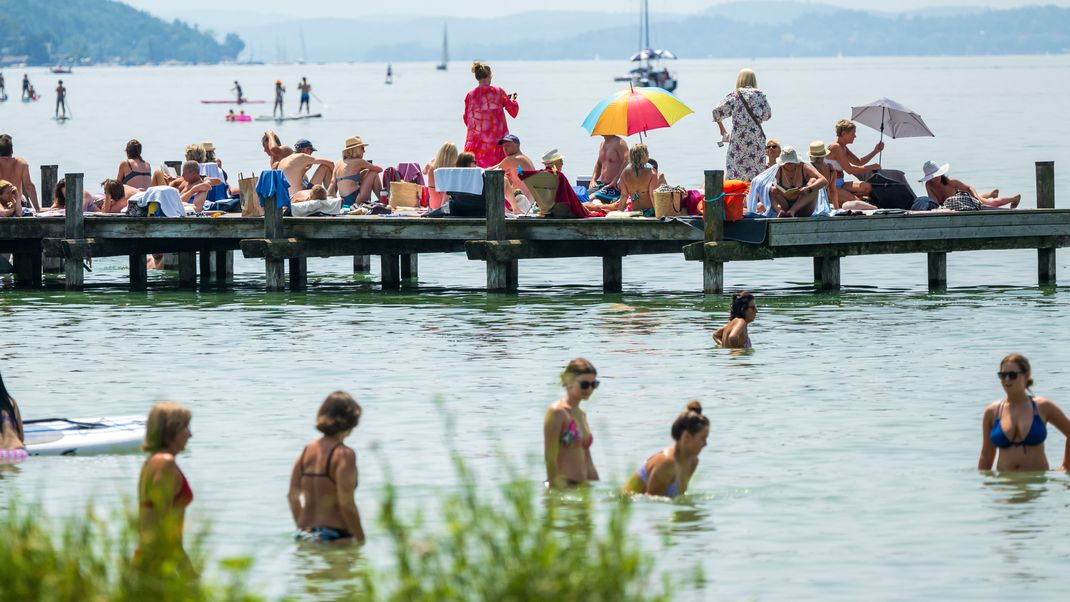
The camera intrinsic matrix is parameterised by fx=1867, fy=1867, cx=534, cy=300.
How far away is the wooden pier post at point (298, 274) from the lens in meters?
24.7

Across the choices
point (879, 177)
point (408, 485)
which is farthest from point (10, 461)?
point (879, 177)

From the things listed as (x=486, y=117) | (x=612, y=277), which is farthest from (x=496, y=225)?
(x=612, y=277)

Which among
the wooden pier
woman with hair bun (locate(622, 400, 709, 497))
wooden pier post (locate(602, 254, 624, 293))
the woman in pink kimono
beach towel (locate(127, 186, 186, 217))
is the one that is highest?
the woman in pink kimono

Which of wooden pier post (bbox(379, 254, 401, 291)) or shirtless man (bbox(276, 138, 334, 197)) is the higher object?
shirtless man (bbox(276, 138, 334, 197))

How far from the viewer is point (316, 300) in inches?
938

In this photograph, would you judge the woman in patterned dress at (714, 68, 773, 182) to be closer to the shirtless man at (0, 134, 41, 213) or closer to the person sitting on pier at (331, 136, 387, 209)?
the person sitting on pier at (331, 136, 387, 209)

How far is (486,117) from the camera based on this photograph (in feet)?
73.2

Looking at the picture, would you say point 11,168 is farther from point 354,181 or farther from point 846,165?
point 846,165

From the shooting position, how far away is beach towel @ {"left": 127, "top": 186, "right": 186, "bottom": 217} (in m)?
23.0

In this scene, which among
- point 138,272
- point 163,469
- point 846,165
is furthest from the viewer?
point 138,272

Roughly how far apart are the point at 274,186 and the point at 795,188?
6.16 metres

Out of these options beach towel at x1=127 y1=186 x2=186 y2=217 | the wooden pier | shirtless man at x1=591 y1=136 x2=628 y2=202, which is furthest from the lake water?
shirtless man at x1=591 y1=136 x2=628 y2=202

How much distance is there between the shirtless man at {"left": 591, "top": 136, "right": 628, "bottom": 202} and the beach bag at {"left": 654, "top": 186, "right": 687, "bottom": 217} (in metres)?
1.36

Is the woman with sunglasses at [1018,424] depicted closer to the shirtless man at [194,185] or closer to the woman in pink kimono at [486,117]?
the woman in pink kimono at [486,117]
